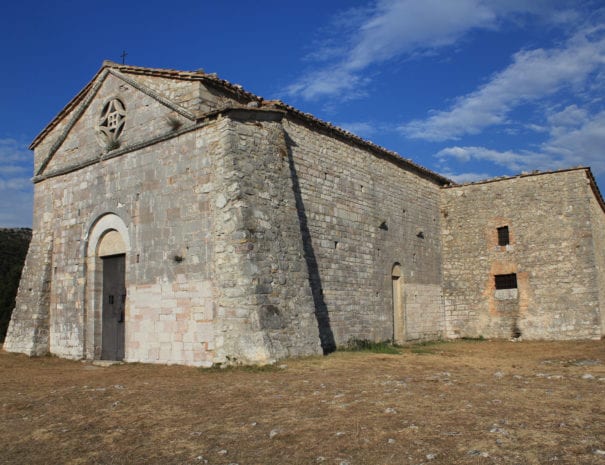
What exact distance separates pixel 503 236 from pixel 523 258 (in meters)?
1.08

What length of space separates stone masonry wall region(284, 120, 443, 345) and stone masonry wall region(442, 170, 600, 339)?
3.14 feet

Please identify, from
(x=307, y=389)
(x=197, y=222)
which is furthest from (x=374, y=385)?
(x=197, y=222)

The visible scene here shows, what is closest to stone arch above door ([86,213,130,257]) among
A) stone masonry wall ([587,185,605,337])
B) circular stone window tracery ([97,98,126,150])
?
circular stone window tracery ([97,98,126,150])

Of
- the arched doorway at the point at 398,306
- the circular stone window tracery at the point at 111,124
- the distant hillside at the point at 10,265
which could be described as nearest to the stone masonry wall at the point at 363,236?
the arched doorway at the point at 398,306

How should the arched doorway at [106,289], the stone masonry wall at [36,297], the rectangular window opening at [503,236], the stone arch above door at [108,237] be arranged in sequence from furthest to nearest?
the rectangular window opening at [503,236]
the stone masonry wall at [36,297]
the arched doorway at [106,289]
the stone arch above door at [108,237]

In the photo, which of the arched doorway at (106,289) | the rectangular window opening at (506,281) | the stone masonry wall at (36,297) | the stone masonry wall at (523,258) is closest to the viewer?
the arched doorway at (106,289)

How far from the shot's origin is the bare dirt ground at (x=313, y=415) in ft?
14.7

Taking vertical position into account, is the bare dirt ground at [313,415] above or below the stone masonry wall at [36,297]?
below

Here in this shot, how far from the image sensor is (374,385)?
736cm

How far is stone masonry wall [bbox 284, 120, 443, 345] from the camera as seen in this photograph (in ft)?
41.8

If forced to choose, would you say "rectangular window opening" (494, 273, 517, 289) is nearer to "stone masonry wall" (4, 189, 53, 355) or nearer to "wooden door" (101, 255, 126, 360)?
"wooden door" (101, 255, 126, 360)

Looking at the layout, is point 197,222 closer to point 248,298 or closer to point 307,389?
point 248,298

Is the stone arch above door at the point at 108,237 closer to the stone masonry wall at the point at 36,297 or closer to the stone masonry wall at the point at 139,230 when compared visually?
the stone masonry wall at the point at 139,230

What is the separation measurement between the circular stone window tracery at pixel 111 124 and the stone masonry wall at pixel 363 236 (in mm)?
4108
